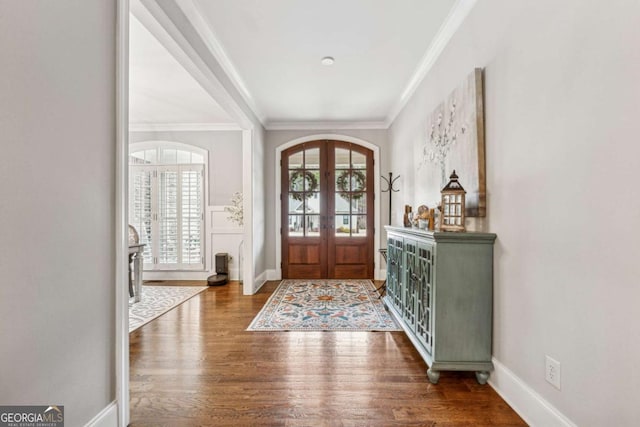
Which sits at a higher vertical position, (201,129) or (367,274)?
(201,129)

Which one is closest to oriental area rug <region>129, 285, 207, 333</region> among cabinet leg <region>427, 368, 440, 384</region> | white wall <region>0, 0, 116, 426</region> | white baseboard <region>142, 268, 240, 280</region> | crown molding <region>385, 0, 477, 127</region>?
white baseboard <region>142, 268, 240, 280</region>

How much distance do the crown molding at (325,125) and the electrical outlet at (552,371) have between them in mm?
4269

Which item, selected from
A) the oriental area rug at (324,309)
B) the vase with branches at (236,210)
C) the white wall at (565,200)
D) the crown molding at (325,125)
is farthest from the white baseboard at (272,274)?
the white wall at (565,200)

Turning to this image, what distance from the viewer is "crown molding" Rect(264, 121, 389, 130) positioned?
5.07 metres

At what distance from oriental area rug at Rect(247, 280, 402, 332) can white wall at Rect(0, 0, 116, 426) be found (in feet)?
5.75

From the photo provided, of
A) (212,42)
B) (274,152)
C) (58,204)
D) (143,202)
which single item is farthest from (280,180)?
(58,204)

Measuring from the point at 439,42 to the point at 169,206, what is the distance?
4.75 meters

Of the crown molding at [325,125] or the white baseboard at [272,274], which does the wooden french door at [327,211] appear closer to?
the white baseboard at [272,274]

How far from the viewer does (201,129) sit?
518 cm

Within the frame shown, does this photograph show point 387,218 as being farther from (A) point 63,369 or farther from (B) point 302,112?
(A) point 63,369

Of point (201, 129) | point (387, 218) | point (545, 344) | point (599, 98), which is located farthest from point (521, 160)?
point (201, 129)

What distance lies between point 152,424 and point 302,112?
4.10 m

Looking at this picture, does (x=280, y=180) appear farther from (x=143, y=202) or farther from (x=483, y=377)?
(x=483, y=377)

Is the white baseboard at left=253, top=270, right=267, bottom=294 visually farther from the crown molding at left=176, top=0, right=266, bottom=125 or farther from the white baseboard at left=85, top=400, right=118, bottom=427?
the white baseboard at left=85, top=400, right=118, bottom=427
